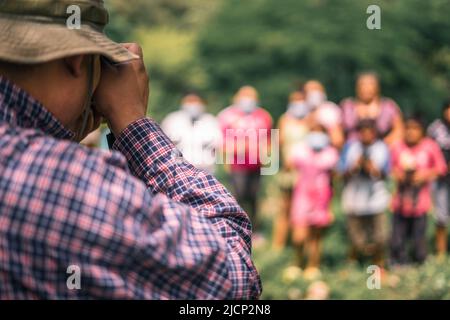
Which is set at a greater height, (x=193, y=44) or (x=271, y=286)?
(x=193, y=44)

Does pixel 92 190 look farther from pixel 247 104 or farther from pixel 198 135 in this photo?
pixel 247 104

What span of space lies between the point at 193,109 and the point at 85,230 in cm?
884

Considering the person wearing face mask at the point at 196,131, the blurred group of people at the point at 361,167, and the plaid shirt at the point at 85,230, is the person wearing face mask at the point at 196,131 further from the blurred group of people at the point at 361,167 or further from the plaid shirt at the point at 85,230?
the plaid shirt at the point at 85,230

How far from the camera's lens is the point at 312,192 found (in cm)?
917

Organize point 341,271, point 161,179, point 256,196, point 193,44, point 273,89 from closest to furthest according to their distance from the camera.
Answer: point 161,179
point 341,271
point 256,196
point 273,89
point 193,44

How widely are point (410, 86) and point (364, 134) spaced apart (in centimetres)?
283

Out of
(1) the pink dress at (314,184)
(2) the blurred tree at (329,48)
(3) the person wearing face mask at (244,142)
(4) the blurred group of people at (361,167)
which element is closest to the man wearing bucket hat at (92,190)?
(4) the blurred group of people at (361,167)

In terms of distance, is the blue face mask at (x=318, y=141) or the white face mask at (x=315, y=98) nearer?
the blue face mask at (x=318, y=141)

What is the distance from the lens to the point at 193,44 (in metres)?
12.3

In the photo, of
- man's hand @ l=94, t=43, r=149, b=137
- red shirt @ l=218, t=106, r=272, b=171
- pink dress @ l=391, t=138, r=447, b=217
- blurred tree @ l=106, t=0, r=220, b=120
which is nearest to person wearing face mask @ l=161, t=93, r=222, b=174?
red shirt @ l=218, t=106, r=272, b=171

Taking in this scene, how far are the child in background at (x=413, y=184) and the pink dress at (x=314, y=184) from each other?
2.25ft

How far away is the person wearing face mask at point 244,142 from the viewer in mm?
9383

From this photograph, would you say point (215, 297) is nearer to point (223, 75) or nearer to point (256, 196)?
point (256, 196)
